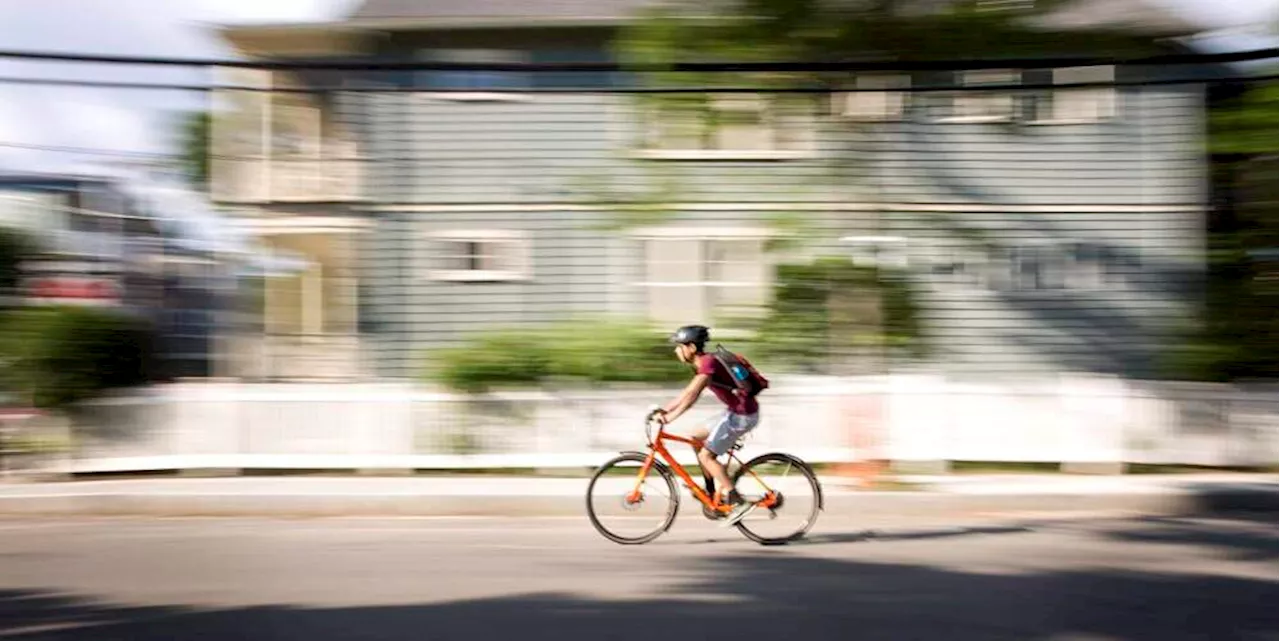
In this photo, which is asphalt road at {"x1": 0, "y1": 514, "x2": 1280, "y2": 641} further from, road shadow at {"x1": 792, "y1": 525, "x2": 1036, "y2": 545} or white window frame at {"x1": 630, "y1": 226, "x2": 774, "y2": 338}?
white window frame at {"x1": 630, "y1": 226, "x2": 774, "y2": 338}

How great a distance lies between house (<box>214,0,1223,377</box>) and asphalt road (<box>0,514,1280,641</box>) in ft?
21.6

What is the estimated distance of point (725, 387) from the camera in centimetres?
870

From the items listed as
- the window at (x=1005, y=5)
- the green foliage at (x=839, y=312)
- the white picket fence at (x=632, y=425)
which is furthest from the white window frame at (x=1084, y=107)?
the window at (x=1005, y=5)

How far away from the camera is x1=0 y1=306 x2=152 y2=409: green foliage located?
37.5 ft

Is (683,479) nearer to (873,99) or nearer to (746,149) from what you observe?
(873,99)

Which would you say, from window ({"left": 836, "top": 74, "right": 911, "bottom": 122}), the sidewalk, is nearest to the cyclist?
the sidewalk

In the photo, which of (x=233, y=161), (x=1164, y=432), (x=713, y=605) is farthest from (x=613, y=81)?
(x=713, y=605)

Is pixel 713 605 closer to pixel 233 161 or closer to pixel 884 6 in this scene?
pixel 884 6

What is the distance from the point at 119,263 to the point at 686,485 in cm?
976

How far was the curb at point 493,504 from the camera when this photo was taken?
1033 centimetres

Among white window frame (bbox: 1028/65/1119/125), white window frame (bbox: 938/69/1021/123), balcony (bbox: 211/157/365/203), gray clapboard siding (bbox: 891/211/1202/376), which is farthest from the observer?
balcony (bbox: 211/157/365/203)

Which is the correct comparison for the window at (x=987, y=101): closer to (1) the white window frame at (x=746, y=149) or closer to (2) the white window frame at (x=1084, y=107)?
(2) the white window frame at (x=1084, y=107)

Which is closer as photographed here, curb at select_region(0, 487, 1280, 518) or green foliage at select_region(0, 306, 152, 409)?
curb at select_region(0, 487, 1280, 518)

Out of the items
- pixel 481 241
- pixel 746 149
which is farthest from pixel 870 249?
pixel 481 241
